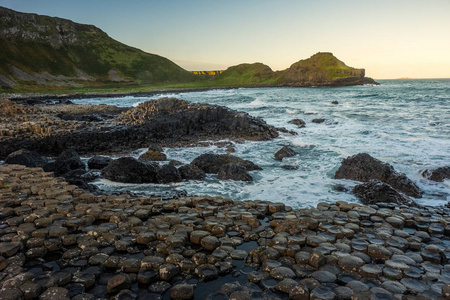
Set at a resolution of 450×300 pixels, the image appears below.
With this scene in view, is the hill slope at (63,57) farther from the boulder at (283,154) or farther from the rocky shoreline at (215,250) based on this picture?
the rocky shoreline at (215,250)

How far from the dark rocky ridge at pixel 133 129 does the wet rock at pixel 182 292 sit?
53.0 ft

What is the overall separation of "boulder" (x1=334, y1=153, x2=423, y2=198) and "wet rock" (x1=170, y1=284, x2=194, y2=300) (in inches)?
391

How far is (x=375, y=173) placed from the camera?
12.4m

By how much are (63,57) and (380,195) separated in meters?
175

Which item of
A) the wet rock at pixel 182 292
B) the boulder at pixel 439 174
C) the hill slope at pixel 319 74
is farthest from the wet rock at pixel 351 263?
the hill slope at pixel 319 74

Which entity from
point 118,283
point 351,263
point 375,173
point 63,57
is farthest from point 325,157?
point 63,57

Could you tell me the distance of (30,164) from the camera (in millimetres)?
14125

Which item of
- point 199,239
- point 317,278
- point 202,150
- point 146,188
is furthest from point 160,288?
point 202,150

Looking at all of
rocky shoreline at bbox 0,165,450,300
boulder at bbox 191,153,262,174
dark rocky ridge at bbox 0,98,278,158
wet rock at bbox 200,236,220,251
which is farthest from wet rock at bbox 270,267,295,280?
dark rocky ridge at bbox 0,98,278,158

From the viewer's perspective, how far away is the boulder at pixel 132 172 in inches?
503

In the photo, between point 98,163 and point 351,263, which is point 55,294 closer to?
point 351,263

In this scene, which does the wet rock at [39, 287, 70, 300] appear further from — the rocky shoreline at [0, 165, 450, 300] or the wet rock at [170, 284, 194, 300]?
the wet rock at [170, 284, 194, 300]

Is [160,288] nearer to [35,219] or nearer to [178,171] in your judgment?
[35,219]

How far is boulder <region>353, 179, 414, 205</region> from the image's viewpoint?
386 inches
